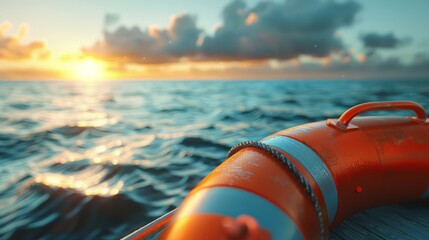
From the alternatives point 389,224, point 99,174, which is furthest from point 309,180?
point 99,174

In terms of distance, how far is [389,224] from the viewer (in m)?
1.89

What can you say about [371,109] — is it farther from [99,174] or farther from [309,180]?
[99,174]

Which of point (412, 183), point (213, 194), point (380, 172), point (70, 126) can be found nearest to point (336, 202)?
point (380, 172)

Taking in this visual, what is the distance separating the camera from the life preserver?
1131mm

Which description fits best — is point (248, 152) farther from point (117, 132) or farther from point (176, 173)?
point (117, 132)

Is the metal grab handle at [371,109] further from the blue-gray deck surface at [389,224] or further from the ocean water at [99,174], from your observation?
the ocean water at [99,174]

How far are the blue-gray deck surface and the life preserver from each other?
93 mm

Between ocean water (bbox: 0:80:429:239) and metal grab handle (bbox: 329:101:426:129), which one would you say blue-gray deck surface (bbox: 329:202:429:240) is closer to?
metal grab handle (bbox: 329:101:426:129)

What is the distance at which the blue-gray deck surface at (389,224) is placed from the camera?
1.79 m

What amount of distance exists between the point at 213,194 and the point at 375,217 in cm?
133

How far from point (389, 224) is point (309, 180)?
78 centimetres

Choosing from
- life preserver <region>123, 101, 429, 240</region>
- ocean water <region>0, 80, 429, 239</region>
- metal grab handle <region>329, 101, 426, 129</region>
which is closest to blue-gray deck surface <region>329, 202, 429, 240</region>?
life preserver <region>123, 101, 429, 240</region>

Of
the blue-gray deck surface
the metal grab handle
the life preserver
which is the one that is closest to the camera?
the life preserver

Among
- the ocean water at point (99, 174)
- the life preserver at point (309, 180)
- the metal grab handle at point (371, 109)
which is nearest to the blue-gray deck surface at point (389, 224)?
the life preserver at point (309, 180)
